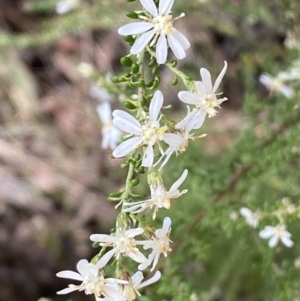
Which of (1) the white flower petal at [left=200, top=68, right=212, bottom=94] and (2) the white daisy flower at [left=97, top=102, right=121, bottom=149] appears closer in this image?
(1) the white flower petal at [left=200, top=68, right=212, bottom=94]

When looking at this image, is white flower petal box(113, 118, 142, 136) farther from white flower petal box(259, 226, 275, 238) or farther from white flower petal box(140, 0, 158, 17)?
white flower petal box(259, 226, 275, 238)

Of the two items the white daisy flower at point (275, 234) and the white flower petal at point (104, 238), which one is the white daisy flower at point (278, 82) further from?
the white flower petal at point (104, 238)

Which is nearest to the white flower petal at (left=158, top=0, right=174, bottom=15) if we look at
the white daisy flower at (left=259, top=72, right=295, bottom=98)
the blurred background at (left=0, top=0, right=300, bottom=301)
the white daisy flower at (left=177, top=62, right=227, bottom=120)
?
the white daisy flower at (left=177, top=62, right=227, bottom=120)

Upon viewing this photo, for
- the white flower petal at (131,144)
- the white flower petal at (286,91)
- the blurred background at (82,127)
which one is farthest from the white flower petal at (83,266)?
the white flower petal at (286,91)

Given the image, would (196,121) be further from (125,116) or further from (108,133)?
(108,133)

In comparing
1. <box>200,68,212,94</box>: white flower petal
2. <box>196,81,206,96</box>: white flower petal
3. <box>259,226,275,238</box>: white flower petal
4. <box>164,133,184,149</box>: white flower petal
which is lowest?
<box>164,133,184,149</box>: white flower petal

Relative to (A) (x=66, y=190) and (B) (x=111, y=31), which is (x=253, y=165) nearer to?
(A) (x=66, y=190)
